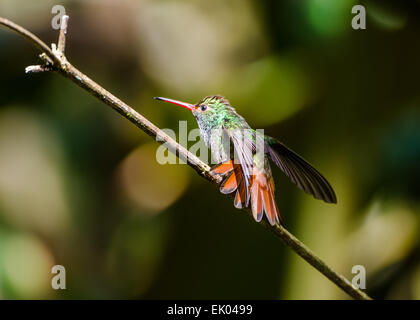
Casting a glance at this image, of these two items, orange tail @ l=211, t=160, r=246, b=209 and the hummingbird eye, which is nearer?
orange tail @ l=211, t=160, r=246, b=209

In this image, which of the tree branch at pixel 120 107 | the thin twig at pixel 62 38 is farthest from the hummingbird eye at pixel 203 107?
the thin twig at pixel 62 38

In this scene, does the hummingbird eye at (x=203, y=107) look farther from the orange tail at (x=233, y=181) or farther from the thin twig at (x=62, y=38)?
the thin twig at (x=62, y=38)


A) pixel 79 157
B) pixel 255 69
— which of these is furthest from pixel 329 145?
pixel 79 157

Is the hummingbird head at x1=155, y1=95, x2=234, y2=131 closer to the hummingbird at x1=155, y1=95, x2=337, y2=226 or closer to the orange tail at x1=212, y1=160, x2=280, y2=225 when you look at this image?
the hummingbird at x1=155, y1=95, x2=337, y2=226

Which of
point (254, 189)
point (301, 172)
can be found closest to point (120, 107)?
point (254, 189)

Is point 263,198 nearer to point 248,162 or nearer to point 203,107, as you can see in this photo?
point 248,162

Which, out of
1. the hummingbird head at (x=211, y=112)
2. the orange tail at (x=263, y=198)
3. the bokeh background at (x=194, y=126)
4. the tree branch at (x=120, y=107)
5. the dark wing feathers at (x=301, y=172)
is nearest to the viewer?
the tree branch at (x=120, y=107)

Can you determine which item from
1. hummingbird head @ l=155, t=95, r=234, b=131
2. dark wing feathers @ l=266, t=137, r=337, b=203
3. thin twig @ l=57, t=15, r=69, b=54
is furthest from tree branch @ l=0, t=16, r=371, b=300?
hummingbird head @ l=155, t=95, r=234, b=131
